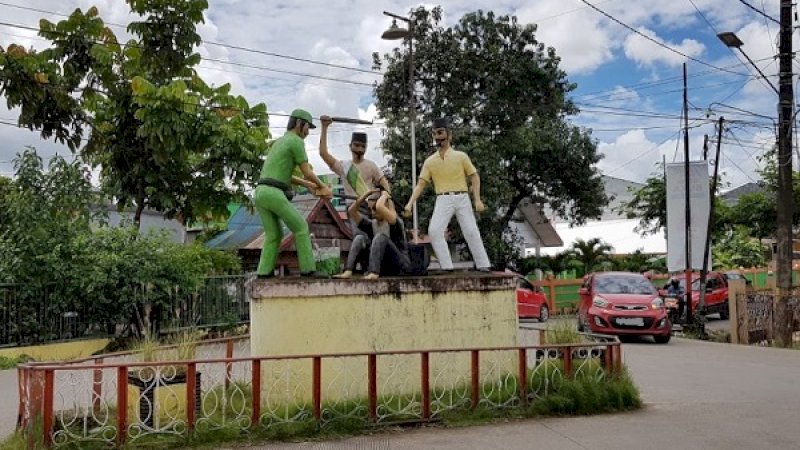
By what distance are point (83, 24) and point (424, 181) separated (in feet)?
29.1

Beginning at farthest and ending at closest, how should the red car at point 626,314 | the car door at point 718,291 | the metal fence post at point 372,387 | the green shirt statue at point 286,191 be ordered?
the car door at point 718,291 → the red car at point 626,314 → the green shirt statue at point 286,191 → the metal fence post at point 372,387

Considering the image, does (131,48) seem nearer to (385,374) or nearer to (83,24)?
(83,24)

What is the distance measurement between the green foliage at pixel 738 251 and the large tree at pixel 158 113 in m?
29.2

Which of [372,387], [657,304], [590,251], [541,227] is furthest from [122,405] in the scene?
[541,227]

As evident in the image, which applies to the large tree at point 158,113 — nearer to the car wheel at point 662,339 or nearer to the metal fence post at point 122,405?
the metal fence post at point 122,405

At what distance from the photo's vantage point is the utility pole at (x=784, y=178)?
54.5 feet

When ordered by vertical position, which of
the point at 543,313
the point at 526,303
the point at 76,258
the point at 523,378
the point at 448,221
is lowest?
the point at 543,313

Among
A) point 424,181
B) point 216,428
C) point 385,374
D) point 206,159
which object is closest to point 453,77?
point 206,159

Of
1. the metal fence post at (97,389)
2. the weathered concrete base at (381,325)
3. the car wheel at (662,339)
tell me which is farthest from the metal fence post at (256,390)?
the car wheel at (662,339)

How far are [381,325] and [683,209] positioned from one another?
45.9 ft

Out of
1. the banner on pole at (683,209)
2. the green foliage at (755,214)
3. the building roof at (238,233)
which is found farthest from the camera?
the green foliage at (755,214)

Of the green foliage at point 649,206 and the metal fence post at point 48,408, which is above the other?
the green foliage at point 649,206

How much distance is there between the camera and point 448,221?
9.10 metres

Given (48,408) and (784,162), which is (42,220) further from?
(784,162)
